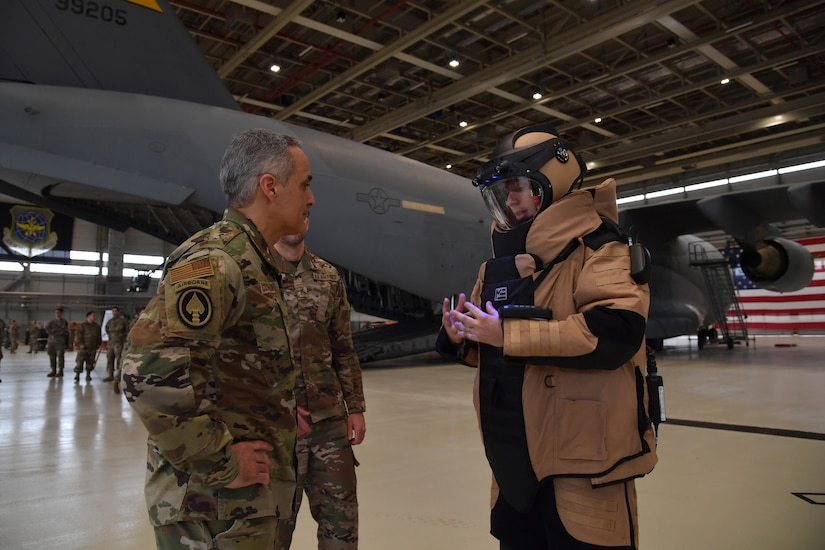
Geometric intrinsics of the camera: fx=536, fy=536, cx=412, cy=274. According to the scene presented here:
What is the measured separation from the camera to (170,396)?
4.15ft

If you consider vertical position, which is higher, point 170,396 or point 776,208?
point 776,208

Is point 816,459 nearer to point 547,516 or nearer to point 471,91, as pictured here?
point 547,516

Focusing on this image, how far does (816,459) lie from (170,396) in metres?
4.46

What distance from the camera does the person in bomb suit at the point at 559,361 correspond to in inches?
62.0

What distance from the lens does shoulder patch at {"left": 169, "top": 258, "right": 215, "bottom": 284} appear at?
1337mm

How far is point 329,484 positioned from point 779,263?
1355 centimetres

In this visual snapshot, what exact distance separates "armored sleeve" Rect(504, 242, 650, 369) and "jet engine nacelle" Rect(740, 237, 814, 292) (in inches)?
509

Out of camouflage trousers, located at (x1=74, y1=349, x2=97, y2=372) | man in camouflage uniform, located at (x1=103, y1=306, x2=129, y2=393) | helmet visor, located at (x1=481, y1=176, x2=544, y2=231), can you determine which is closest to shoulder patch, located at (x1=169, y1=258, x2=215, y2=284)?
helmet visor, located at (x1=481, y1=176, x2=544, y2=231)

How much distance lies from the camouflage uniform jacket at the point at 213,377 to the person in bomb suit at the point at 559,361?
0.63 meters

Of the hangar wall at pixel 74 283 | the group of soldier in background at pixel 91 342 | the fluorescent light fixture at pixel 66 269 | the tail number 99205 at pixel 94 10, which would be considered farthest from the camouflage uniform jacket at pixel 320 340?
the fluorescent light fixture at pixel 66 269

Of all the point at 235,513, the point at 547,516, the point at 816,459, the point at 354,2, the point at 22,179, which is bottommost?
the point at 816,459

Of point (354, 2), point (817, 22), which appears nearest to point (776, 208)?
point (817, 22)

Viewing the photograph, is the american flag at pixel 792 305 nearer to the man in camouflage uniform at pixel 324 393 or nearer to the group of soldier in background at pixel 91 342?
the group of soldier in background at pixel 91 342

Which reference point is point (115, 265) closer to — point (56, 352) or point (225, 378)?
point (56, 352)
